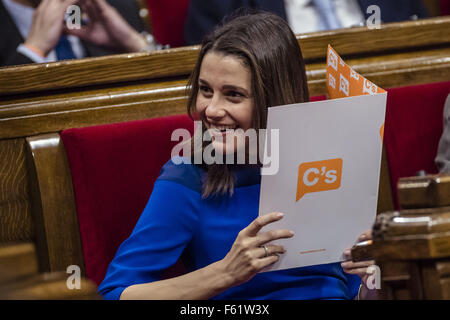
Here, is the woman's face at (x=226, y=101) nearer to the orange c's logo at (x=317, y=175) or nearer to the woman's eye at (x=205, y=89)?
the woman's eye at (x=205, y=89)

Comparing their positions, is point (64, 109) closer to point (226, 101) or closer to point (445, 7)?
point (226, 101)

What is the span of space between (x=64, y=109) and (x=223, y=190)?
0.44m

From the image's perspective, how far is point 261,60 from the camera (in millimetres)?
1200

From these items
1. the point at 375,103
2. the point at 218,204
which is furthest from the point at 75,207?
the point at 375,103

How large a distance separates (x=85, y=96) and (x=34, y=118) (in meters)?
0.12

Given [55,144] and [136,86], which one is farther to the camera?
[136,86]

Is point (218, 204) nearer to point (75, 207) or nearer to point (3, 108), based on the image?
point (75, 207)

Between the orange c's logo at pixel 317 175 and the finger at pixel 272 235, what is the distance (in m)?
0.06

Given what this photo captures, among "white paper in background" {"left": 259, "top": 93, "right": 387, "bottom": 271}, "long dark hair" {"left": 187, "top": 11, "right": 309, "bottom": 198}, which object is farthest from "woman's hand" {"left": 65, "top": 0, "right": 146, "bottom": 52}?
"white paper in background" {"left": 259, "top": 93, "right": 387, "bottom": 271}

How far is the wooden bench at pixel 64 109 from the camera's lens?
138 centimetres

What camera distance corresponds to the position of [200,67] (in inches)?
49.3

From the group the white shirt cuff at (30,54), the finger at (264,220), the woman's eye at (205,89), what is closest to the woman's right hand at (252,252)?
the finger at (264,220)

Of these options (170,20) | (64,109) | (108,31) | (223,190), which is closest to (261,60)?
(223,190)
